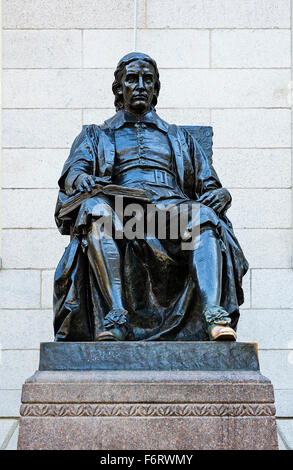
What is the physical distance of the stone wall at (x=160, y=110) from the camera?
7410 millimetres

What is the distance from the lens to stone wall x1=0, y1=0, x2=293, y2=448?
292 inches

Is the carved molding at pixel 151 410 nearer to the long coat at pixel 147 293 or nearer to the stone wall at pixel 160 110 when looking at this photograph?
the long coat at pixel 147 293

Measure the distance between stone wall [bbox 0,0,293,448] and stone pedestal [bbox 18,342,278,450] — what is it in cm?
304

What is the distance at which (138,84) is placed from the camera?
567 cm

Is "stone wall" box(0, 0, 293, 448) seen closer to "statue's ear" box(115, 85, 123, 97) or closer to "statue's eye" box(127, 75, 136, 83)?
"statue's ear" box(115, 85, 123, 97)

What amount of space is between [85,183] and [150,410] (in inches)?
59.8

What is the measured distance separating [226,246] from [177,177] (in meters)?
0.77

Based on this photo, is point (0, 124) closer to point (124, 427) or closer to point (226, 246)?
point (226, 246)

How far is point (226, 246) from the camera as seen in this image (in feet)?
16.5

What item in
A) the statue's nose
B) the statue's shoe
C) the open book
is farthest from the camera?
the statue's nose

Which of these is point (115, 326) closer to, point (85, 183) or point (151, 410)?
point (151, 410)

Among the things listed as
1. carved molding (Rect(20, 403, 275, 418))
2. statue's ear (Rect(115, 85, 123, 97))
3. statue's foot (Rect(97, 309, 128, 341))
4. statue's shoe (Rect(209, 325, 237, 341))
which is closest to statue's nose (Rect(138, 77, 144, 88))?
statue's ear (Rect(115, 85, 123, 97))

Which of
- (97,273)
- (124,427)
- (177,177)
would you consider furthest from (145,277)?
(124,427)

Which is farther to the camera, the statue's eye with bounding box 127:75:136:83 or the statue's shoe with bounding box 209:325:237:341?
the statue's eye with bounding box 127:75:136:83
